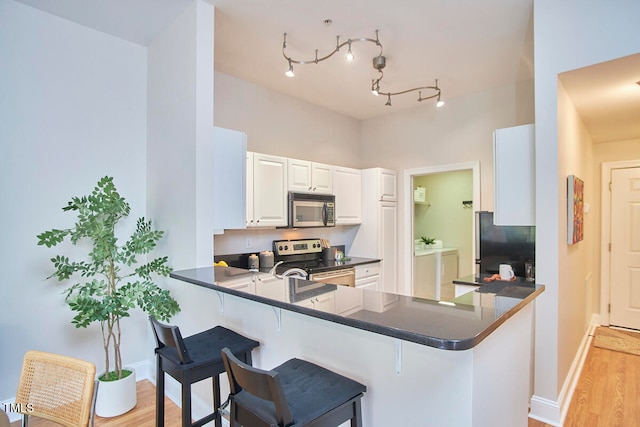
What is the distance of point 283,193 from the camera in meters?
3.63

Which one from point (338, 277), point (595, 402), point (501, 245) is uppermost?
point (501, 245)

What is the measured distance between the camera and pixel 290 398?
4.00 ft

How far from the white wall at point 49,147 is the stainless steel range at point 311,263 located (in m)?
1.54

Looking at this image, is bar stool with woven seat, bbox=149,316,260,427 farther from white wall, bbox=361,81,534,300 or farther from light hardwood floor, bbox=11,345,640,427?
white wall, bbox=361,81,534,300

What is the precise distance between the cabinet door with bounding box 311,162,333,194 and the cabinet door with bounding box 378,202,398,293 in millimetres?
803

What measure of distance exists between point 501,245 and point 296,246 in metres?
2.16

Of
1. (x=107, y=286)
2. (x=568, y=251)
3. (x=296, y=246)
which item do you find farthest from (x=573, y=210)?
(x=107, y=286)

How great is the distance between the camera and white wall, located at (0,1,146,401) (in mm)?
2314

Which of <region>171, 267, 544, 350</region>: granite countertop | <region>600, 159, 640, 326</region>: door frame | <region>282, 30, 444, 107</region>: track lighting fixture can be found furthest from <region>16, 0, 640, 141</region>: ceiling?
<region>171, 267, 544, 350</region>: granite countertop

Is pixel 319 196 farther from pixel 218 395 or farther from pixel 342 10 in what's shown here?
pixel 218 395

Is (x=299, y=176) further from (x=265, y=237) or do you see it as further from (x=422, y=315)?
(x=422, y=315)

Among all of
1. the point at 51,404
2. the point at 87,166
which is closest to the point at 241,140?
the point at 87,166

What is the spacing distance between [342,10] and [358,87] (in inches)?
57.9

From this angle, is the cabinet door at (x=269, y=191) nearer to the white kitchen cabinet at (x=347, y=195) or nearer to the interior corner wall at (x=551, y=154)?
the white kitchen cabinet at (x=347, y=195)
